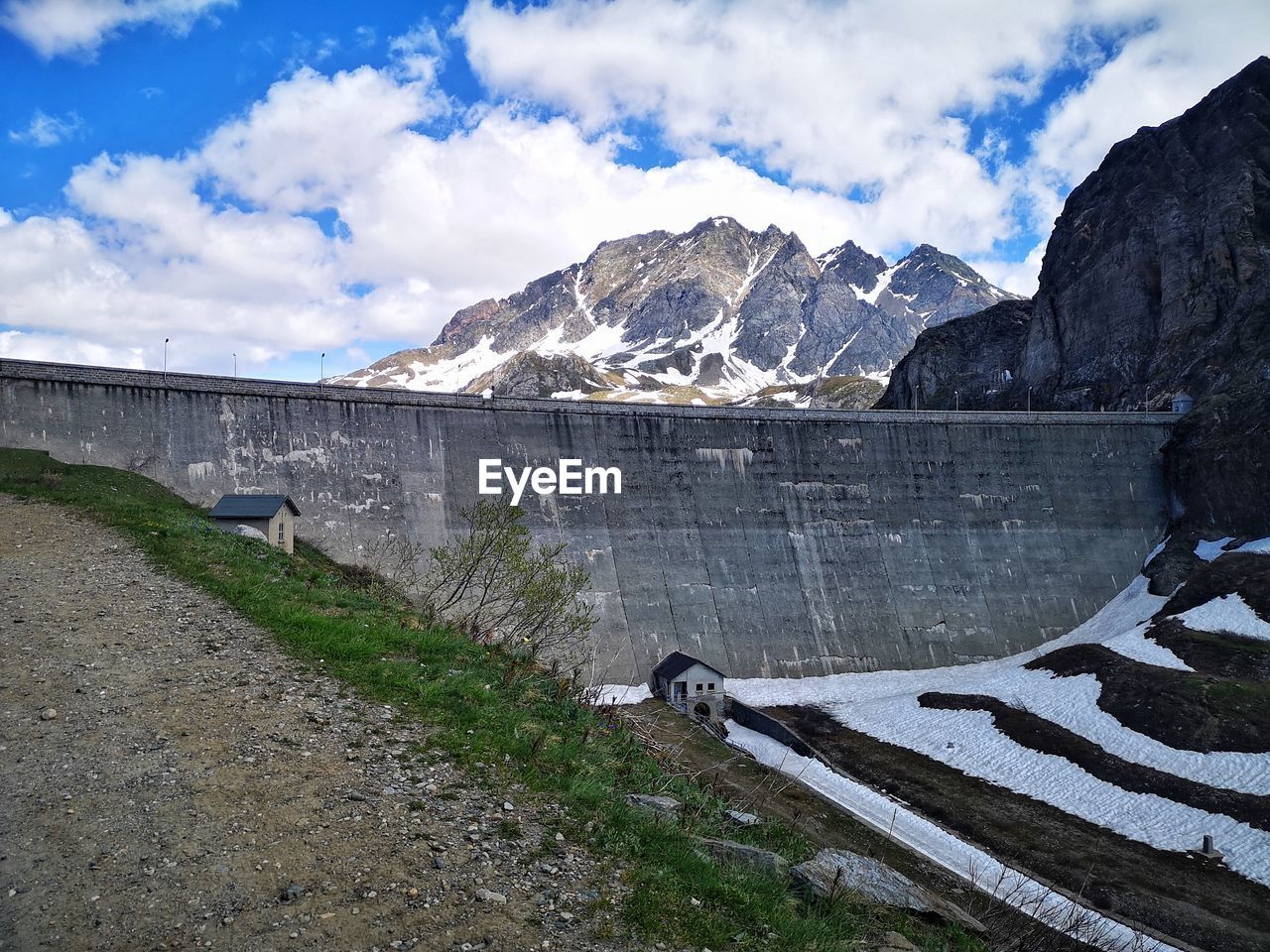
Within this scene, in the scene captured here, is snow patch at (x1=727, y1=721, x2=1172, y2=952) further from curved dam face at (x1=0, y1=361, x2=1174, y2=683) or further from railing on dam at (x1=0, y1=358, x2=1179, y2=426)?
railing on dam at (x1=0, y1=358, x2=1179, y2=426)

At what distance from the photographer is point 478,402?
4356cm

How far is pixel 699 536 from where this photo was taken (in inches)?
1750

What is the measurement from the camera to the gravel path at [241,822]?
19.2ft

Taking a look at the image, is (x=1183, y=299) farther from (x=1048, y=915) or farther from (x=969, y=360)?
(x=1048, y=915)

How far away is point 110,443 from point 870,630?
1624 inches

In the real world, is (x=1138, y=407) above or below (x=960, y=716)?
above

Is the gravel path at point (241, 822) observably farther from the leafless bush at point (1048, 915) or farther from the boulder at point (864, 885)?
the leafless bush at point (1048, 915)

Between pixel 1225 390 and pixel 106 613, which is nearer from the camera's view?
pixel 106 613

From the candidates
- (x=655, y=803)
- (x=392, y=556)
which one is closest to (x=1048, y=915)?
(x=655, y=803)

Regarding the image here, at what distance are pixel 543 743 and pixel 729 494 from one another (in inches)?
1462

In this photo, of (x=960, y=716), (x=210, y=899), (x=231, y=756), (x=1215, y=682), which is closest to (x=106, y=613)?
(x=231, y=756)

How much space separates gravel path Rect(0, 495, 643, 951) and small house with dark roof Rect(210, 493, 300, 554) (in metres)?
18.7

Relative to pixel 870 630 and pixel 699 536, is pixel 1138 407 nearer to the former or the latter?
pixel 870 630

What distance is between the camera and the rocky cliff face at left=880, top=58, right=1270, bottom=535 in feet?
164
